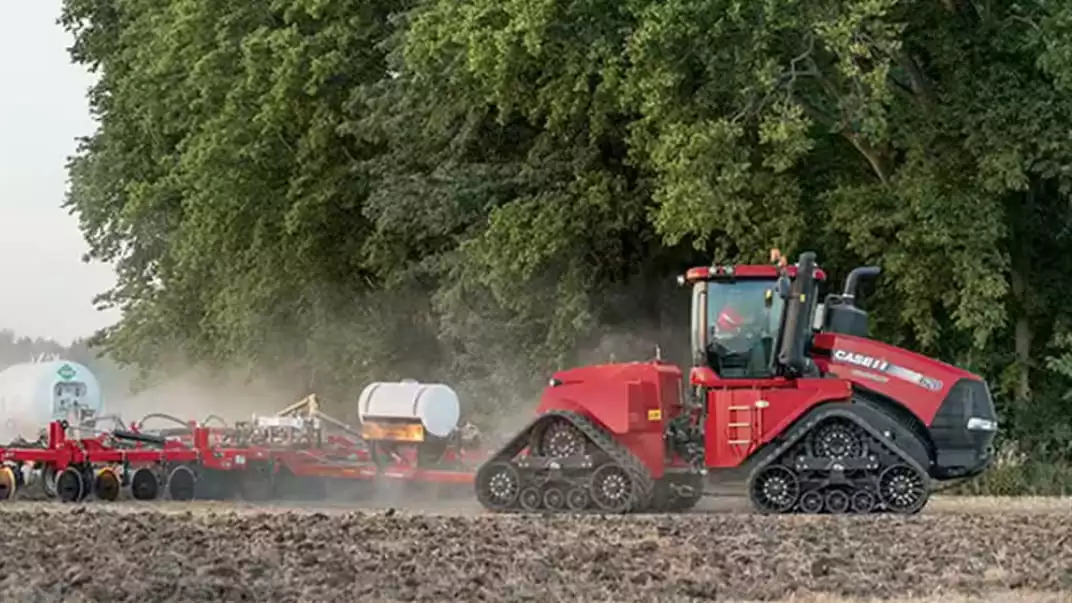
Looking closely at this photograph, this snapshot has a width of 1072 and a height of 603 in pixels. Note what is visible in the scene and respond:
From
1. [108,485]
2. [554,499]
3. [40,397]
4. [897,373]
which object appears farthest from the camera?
[40,397]

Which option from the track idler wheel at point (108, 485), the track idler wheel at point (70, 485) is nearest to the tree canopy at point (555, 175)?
the track idler wheel at point (108, 485)

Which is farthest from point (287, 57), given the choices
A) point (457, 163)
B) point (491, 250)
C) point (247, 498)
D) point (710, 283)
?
point (710, 283)

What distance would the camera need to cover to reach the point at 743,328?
19.5m

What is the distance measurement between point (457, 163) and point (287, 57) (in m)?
4.14

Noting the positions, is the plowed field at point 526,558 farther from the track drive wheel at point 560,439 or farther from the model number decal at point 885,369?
Answer: the track drive wheel at point 560,439

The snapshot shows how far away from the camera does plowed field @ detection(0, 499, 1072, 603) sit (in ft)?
37.5

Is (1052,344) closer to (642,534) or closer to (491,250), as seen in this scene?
(491,250)

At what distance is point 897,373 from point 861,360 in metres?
0.39

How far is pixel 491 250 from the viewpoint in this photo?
101 feet

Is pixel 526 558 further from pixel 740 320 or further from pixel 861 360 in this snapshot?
pixel 861 360

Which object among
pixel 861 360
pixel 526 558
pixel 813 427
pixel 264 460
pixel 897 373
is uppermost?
pixel 861 360

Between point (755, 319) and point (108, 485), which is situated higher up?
point (755, 319)

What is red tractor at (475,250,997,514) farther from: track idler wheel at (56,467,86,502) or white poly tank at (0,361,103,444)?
white poly tank at (0,361,103,444)

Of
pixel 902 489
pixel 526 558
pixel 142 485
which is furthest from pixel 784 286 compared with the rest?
pixel 142 485
